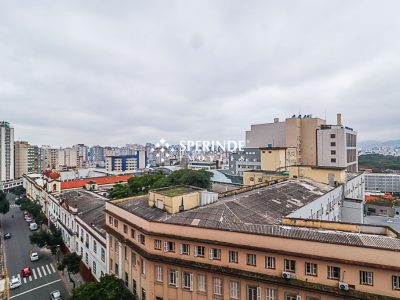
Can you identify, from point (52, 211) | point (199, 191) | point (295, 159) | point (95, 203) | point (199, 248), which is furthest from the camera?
point (295, 159)

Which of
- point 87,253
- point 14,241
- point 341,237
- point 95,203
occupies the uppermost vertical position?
point 341,237

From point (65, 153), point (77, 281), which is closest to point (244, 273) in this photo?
point (77, 281)

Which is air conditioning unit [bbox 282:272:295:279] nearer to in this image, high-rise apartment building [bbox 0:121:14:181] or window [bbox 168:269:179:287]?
window [bbox 168:269:179:287]

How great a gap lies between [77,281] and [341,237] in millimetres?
32800

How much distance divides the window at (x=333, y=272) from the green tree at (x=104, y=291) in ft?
50.2

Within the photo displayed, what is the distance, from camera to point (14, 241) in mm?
47844

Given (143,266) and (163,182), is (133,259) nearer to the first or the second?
(143,266)

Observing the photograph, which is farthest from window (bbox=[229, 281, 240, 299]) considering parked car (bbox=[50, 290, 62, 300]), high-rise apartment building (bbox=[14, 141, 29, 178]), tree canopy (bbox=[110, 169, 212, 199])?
high-rise apartment building (bbox=[14, 141, 29, 178])

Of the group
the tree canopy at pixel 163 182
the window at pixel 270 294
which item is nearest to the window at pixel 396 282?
the window at pixel 270 294

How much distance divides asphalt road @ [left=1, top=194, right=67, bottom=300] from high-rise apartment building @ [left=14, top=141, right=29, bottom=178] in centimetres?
6038

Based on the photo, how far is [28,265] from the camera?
3772 centimetres

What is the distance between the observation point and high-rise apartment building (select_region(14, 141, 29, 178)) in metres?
106

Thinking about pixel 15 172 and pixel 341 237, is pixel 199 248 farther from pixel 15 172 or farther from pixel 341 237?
pixel 15 172

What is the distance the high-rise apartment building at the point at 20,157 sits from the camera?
105625 millimetres
